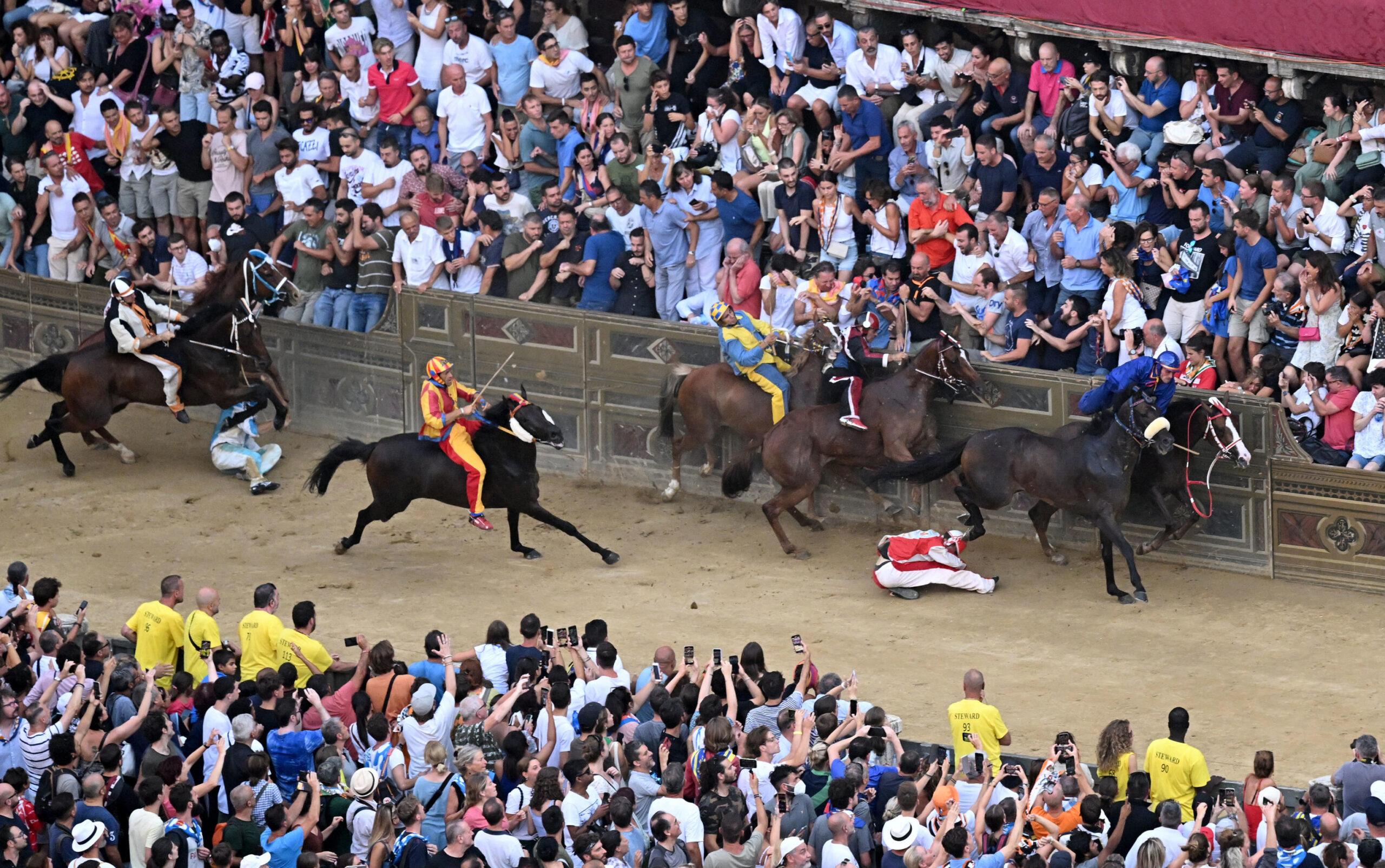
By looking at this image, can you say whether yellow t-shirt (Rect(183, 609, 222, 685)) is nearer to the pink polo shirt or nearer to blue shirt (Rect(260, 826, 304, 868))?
blue shirt (Rect(260, 826, 304, 868))

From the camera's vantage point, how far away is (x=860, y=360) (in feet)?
66.0

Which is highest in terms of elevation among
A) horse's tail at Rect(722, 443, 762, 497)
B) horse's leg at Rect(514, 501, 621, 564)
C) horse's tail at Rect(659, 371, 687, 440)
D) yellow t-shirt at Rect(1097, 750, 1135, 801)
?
horse's tail at Rect(659, 371, 687, 440)

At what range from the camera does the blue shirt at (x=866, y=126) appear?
2125 centimetres

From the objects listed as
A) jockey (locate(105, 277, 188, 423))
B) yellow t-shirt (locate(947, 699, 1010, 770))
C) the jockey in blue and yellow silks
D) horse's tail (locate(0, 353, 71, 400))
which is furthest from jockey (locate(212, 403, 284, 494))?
yellow t-shirt (locate(947, 699, 1010, 770))

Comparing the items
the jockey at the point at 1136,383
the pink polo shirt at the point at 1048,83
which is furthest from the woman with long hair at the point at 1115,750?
the pink polo shirt at the point at 1048,83

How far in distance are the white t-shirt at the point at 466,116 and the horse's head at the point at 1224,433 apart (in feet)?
27.0

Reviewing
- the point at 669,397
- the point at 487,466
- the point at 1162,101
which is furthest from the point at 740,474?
the point at 1162,101

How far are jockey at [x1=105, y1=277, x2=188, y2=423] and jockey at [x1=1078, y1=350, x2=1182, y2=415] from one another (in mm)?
8581

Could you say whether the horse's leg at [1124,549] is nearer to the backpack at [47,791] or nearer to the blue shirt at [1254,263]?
the blue shirt at [1254,263]

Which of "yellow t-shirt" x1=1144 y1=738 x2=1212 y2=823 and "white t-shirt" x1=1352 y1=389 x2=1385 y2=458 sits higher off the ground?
"white t-shirt" x1=1352 y1=389 x2=1385 y2=458

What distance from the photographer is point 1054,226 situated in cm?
1975

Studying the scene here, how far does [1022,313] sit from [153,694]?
8856 mm

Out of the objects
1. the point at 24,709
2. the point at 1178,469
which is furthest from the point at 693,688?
the point at 1178,469

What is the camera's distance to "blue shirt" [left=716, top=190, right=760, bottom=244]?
69.3ft
